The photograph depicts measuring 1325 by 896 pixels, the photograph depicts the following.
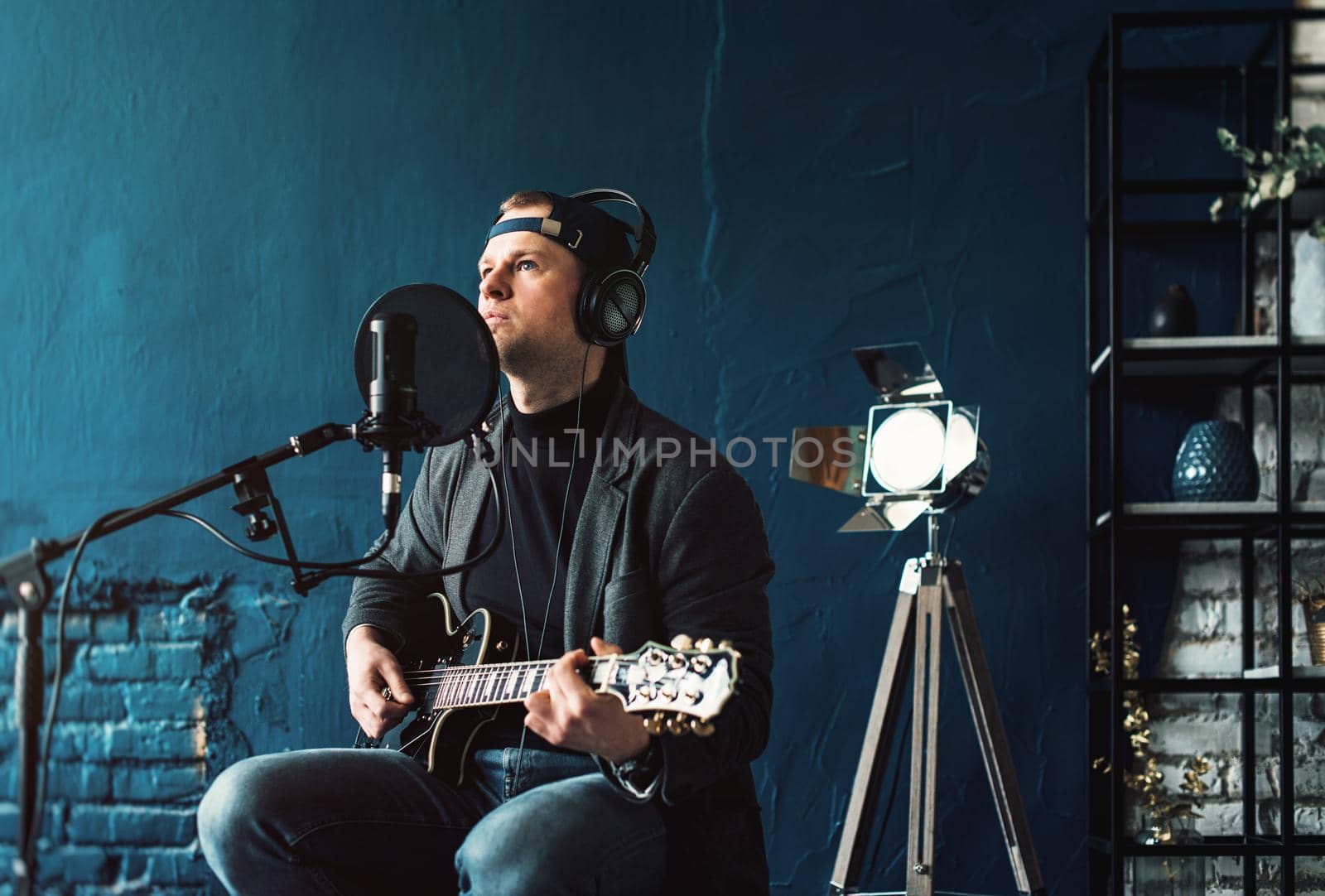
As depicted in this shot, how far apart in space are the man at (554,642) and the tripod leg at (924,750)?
655 mm

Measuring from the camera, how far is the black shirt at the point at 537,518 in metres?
1.75

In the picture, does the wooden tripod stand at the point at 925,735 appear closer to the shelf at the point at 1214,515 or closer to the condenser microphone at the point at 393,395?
the shelf at the point at 1214,515

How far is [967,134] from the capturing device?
8.82 feet

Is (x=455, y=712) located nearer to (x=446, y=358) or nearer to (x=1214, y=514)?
(x=446, y=358)

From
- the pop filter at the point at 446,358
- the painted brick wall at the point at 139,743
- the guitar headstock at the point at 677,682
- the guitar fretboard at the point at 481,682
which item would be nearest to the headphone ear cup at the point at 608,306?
the pop filter at the point at 446,358

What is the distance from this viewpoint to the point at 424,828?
1639 millimetres

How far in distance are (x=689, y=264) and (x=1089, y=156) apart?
86 centimetres

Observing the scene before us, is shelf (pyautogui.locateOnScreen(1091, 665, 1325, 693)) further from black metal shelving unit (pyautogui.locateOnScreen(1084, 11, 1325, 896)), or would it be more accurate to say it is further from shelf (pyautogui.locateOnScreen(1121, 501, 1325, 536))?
shelf (pyautogui.locateOnScreen(1121, 501, 1325, 536))

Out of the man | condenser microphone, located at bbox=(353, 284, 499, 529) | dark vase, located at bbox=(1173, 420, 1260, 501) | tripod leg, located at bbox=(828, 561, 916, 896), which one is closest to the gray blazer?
the man

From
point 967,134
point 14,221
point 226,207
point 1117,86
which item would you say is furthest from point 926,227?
point 14,221

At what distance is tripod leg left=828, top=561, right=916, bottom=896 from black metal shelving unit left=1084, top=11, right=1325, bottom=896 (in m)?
0.40

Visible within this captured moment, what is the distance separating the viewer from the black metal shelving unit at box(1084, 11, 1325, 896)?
2.33m

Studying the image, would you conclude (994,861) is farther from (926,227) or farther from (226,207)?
(226,207)

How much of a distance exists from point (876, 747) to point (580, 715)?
104cm
